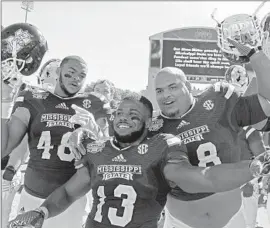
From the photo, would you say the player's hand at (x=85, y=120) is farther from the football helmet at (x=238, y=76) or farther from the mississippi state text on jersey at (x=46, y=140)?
the football helmet at (x=238, y=76)

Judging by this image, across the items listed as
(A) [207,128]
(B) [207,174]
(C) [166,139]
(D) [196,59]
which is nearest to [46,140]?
(C) [166,139]

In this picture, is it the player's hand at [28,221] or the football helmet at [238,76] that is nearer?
the player's hand at [28,221]

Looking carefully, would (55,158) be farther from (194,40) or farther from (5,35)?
(194,40)

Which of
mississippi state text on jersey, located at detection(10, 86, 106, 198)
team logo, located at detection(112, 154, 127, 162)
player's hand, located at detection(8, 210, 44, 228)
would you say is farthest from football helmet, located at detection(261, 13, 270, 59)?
player's hand, located at detection(8, 210, 44, 228)

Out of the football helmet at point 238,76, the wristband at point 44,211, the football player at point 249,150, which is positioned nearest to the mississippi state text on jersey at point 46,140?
the wristband at point 44,211

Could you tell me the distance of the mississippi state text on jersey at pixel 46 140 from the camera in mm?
3305

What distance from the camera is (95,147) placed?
2701 millimetres

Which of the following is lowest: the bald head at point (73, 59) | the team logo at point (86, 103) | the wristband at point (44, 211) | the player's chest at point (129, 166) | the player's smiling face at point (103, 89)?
the wristband at point (44, 211)

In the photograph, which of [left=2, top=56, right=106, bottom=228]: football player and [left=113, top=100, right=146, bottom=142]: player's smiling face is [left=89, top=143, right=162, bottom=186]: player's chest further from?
[left=2, top=56, right=106, bottom=228]: football player

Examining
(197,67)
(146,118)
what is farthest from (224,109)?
(197,67)

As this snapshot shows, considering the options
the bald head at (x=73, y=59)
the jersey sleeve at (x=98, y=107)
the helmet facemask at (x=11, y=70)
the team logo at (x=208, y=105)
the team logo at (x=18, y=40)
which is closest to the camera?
the team logo at (x=208, y=105)

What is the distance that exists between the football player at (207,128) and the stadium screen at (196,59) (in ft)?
55.2

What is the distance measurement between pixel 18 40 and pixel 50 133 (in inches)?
28.7

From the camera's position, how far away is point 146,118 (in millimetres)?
2697
